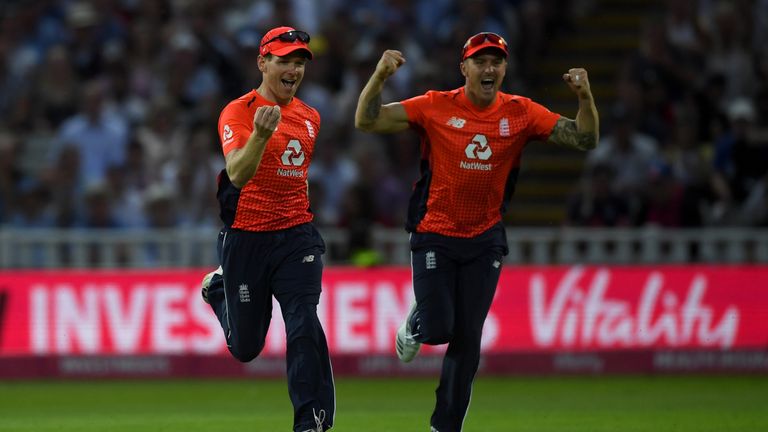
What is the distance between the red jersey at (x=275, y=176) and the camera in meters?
9.29

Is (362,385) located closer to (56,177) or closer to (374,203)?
(374,203)

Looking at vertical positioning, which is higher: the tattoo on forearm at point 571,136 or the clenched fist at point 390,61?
the clenched fist at point 390,61

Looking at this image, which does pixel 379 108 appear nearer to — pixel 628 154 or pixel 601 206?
pixel 601 206

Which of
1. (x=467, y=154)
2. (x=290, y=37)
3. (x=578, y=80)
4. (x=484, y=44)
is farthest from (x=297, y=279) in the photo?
(x=578, y=80)

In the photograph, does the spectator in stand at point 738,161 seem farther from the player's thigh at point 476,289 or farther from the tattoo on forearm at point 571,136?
the player's thigh at point 476,289

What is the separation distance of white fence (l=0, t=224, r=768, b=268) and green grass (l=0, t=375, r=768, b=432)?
4.49ft

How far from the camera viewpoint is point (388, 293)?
16.0 m

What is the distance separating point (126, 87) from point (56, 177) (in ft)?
6.65

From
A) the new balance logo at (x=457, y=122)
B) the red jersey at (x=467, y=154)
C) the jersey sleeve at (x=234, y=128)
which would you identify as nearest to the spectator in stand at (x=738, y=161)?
the red jersey at (x=467, y=154)

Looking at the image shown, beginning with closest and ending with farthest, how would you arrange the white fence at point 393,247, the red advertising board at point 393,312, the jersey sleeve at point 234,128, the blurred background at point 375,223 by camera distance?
the jersey sleeve at point 234,128 < the blurred background at point 375,223 < the red advertising board at point 393,312 < the white fence at point 393,247

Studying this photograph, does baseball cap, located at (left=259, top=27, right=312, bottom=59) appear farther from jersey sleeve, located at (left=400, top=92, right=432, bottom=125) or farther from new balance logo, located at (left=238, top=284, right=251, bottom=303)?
new balance logo, located at (left=238, top=284, right=251, bottom=303)

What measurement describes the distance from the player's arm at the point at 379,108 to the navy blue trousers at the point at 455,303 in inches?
31.5

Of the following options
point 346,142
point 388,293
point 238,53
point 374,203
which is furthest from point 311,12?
point 388,293

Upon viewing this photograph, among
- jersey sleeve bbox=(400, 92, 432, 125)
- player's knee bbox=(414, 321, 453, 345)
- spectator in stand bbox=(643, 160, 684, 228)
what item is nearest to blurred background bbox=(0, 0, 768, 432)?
spectator in stand bbox=(643, 160, 684, 228)
